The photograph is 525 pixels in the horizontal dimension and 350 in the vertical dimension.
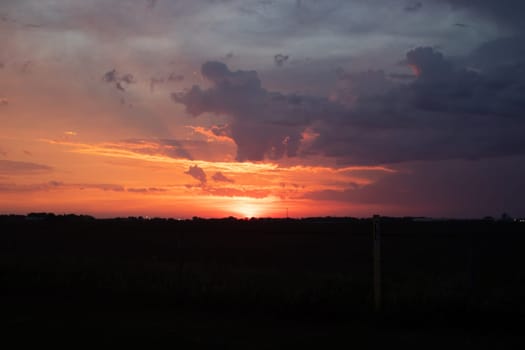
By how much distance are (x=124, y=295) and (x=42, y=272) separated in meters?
3.52

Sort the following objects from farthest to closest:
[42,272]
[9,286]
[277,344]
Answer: [42,272]
[9,286]
[277,344]

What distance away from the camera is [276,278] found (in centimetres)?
1345

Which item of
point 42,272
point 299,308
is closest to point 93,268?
point 42,272

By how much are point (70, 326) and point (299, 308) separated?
4.35 m

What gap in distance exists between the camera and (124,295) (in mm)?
12422

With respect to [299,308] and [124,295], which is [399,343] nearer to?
[299,308]

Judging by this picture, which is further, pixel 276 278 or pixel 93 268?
pixel 93 268

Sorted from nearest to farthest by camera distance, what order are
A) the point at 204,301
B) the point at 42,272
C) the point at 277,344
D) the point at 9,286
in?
the point at 277,344 < the point at 204,301 < the point at 9,286 < the point at 42,272

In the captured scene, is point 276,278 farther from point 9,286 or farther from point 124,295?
point 9,286

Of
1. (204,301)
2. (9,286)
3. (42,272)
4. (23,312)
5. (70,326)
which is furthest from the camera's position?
(42,272)

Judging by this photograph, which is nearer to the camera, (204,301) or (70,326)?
(70,326)

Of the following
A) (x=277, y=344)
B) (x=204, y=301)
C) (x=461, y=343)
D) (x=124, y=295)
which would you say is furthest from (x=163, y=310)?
(x=461, y=343)

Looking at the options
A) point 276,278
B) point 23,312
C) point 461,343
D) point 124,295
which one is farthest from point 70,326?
point 461,343

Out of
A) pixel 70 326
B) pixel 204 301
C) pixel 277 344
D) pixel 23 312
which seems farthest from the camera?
pixel 204 301
